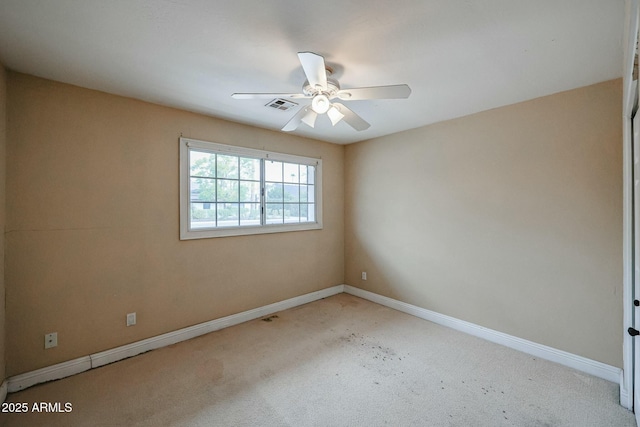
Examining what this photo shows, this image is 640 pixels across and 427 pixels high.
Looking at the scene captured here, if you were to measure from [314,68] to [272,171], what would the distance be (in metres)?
2.19

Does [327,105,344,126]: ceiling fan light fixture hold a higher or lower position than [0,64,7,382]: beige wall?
higher

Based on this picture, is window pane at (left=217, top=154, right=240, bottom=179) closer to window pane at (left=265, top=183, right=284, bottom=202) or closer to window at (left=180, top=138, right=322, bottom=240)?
window at (left=180, top=138, right=322, bottom=240)

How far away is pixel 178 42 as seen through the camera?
1664mm

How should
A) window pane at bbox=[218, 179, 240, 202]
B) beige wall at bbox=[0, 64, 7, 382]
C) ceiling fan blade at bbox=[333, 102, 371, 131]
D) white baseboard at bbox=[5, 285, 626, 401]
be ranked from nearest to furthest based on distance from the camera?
beige wall at bbox=[0, 64, 7, 382]
ceiling fan blade at bbox=[333, 102, 371, 131]
white baseboard at bbox=[5, 285, 626, 401]
window pane at bbox=[218, 179, 240, 202]

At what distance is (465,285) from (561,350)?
906mm

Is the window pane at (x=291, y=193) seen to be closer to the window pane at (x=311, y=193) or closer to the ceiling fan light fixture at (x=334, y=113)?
the window pane at (x=311, y=193)

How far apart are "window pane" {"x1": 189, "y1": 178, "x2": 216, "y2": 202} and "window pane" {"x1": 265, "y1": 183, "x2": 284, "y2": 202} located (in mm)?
711

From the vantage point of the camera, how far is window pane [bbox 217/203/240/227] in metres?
3.15

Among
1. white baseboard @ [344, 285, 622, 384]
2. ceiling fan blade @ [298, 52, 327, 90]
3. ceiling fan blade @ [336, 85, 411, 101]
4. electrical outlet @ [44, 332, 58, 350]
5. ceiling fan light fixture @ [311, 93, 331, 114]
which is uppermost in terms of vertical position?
ceiling fan blade @ [298, 52, 327, 90]

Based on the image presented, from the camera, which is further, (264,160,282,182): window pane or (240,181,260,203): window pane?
(264,160,282,182): window pane

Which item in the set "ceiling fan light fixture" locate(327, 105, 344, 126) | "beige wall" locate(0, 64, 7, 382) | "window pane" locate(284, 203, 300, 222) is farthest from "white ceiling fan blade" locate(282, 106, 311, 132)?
"beige wall" locate(0, 64, 7, 382)

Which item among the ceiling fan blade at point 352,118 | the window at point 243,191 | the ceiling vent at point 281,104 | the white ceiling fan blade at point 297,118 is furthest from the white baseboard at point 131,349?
the ceiling fan blade at point 352,118

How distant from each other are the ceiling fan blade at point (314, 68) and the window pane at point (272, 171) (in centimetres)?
195

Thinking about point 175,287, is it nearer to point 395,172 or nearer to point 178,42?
point 178,42
